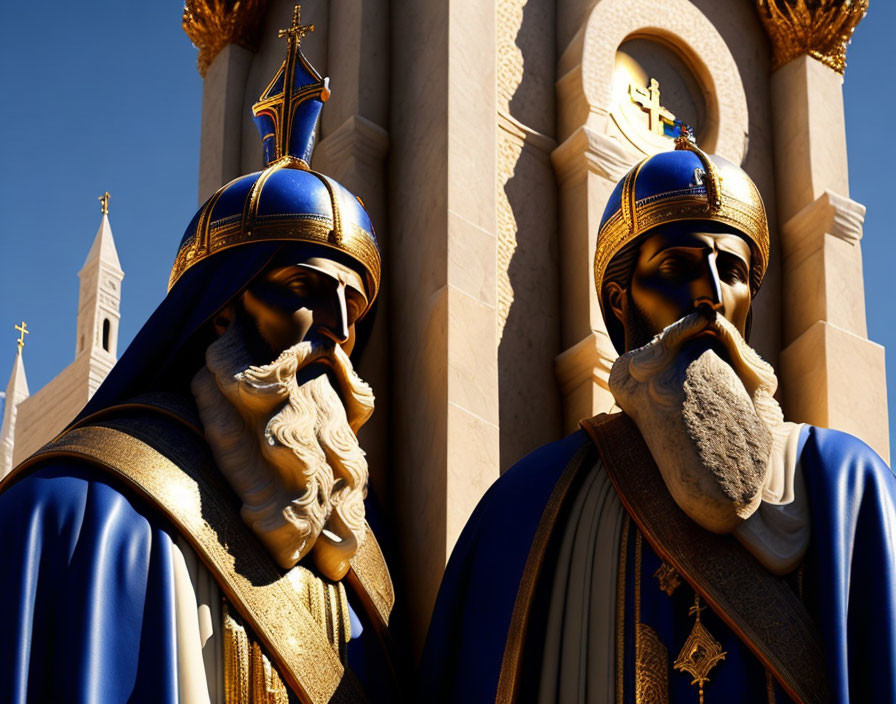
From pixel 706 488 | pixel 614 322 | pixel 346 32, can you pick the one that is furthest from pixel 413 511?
pixel 346 32

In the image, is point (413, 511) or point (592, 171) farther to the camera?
point (592, 171)

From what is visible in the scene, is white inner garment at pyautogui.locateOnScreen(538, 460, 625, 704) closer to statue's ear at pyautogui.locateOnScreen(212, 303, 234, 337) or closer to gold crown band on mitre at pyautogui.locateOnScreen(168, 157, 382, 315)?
gold crown band on mitre at pyautogui.locateOnScreen(168, 157, 382, 315)

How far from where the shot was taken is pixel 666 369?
18.7 ft

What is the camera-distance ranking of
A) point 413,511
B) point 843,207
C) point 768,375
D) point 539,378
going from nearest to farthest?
point 768,375
point 413,511
point 539,378
point 843,207

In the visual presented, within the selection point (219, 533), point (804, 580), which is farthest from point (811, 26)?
point (219, 533)

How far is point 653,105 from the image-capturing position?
25.3 feet

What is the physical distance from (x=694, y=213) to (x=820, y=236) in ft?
5.99

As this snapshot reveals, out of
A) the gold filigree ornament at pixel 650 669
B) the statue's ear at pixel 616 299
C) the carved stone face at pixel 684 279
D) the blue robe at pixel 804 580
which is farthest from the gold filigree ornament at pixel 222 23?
the gold filigree ornament at pixel 650 669

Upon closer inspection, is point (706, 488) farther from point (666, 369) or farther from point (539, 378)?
point (539, 378)

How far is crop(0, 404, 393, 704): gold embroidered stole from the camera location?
214 inches

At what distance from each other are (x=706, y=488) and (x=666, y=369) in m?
0.45

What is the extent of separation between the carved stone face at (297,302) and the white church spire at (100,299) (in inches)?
776

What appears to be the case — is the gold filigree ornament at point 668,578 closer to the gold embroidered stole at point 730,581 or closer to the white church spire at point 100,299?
the gold embroidered stole at point 730,581

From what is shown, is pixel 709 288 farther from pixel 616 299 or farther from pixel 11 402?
pixel 11 402
